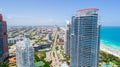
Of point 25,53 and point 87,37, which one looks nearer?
point 87,37

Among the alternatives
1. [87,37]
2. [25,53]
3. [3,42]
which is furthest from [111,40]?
[25,53]

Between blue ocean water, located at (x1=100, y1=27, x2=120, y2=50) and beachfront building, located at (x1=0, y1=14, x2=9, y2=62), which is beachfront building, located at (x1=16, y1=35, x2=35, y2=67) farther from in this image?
blue ocean water, located at (x1=100, y1=27, x2=120, y2=50)

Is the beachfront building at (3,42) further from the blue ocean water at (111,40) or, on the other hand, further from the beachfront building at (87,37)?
the blue ocean water at (111,40)

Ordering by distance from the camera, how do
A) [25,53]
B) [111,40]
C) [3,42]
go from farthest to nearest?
1. [111,40]
2. [3,42]
3. [25,53]

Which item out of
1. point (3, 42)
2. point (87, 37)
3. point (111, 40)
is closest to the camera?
point (87, 37)

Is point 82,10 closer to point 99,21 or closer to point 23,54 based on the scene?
point 99,21

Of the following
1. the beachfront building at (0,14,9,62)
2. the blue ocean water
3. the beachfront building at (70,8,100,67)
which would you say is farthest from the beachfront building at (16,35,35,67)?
the blue ocean water

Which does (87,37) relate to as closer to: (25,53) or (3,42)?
(25,53)

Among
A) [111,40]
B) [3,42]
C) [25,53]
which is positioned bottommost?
[111,40]
